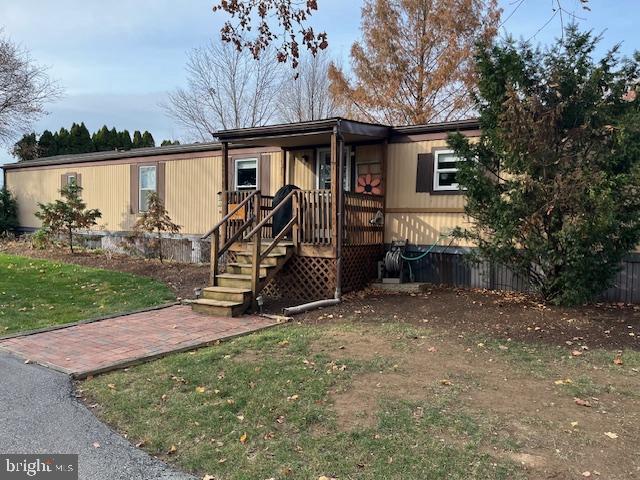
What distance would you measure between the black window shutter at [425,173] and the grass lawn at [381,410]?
176 inches

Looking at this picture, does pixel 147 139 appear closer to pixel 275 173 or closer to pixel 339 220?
pixel 275 173

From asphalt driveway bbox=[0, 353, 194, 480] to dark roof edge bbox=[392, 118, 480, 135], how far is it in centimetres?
740

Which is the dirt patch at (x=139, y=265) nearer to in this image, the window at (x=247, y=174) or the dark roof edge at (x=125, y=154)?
the window at (x=247, y=174)

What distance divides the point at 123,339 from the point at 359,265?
4.59m

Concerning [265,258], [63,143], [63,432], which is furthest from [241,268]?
[63,143]

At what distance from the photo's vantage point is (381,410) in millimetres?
4062

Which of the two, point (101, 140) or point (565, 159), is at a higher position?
point (101, 140)

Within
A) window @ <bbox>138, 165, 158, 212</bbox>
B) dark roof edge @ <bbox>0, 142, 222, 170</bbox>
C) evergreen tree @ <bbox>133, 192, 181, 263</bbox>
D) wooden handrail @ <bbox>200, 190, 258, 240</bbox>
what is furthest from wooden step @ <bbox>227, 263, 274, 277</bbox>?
window @ <bbox>138, 165, 158, 212</bbox>

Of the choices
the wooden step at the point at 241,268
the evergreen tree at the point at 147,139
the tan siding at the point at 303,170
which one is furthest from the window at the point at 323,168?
the evergreen tree at the point at 147,139

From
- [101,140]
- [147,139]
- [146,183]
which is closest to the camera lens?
[146,183]

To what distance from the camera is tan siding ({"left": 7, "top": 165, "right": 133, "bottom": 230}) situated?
50.9 feet

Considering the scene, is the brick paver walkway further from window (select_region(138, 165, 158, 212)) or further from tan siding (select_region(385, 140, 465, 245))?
window (select_region(138, 165, 158, 212))

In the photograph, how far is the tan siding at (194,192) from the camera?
1345 centimetres

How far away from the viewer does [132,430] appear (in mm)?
3912
